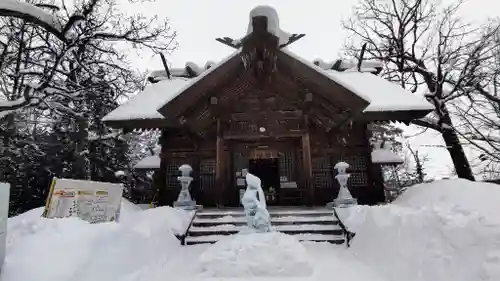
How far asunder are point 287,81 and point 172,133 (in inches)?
189

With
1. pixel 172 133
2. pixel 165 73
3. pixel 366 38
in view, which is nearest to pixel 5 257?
pixel 172 133

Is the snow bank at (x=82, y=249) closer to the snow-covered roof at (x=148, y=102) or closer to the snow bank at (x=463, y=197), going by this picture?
the snow-covered roof at (x=148, y=102)

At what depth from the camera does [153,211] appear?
22.5ft

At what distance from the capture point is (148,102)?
10.8 meters

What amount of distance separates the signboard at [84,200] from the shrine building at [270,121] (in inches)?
112

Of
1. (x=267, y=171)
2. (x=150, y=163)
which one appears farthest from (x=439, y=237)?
(x=150, y=163)

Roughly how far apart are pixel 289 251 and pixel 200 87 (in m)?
5.41

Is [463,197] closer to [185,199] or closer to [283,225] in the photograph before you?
[283,225]

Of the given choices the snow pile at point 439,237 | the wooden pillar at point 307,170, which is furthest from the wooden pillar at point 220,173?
the snow pile at point 439,237

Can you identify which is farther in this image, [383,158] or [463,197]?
[383,158]

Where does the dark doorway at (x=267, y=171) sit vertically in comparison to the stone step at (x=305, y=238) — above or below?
above

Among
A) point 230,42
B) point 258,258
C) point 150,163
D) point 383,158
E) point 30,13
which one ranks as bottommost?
point 258,258

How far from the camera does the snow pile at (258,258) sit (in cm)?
462

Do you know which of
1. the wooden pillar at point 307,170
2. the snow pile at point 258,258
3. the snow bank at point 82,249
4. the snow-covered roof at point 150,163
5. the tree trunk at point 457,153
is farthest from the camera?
the tree trunk at point 457,153
